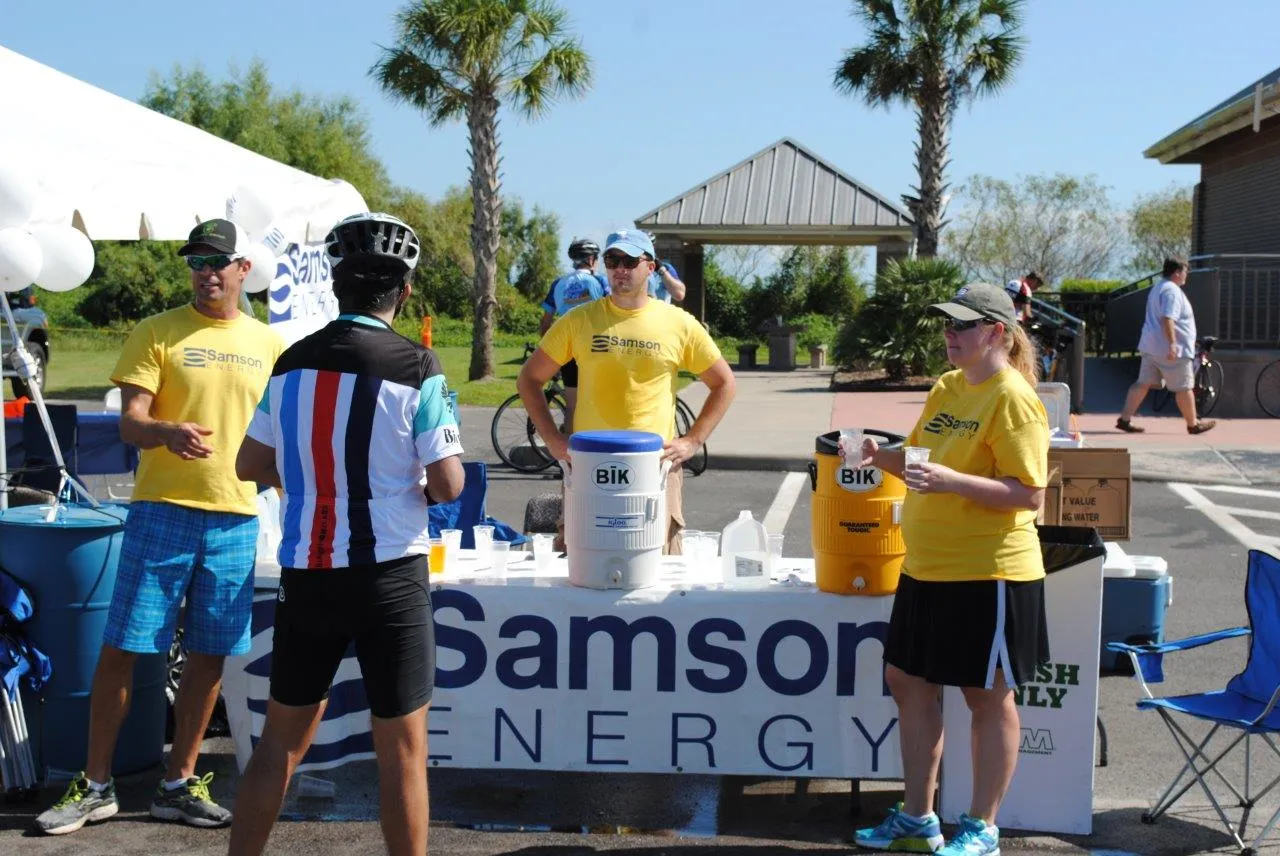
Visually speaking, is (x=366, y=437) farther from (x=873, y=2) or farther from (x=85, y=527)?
(x=873, y=2)

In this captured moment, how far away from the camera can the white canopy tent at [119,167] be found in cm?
635

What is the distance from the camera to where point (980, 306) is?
4086 mm

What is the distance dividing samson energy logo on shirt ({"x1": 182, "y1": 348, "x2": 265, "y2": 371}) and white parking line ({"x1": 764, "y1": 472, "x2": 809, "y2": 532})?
226 inches

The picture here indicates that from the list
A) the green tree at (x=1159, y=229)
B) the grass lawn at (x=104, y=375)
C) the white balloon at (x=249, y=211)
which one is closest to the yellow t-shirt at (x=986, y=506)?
the white balloon at (x=249, y=211)

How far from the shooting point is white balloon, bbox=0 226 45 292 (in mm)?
5406

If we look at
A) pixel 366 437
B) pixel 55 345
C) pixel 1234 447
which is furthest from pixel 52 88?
pixel 55 345

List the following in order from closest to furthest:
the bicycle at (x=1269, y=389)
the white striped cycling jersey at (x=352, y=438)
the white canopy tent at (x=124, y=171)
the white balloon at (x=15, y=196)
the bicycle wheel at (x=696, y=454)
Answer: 1. the white striped cycling jersey at (x=352, y=438)
2. the white balloon at (x=15, y=196)
3. the white canopy tent at (x=124, y=171)
4. the bicycle wheel at (x=696, y=454)
5. the bicycle at (x=1269, y=389)

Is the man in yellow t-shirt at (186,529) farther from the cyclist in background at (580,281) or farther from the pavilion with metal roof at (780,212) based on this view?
the pavilion with metal roof at (780,212)

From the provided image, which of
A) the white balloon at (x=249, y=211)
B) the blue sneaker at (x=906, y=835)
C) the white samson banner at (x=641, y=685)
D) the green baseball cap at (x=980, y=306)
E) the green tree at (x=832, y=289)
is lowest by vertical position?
the blue sneaker at (x=906, y=835)

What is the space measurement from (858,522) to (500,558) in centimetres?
132

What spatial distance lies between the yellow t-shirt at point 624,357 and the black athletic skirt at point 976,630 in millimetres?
1585

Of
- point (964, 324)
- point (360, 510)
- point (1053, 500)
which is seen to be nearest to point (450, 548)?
point (360, 510)

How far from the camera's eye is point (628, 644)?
4.80 metres

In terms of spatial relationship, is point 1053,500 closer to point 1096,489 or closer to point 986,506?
point 1096,489
